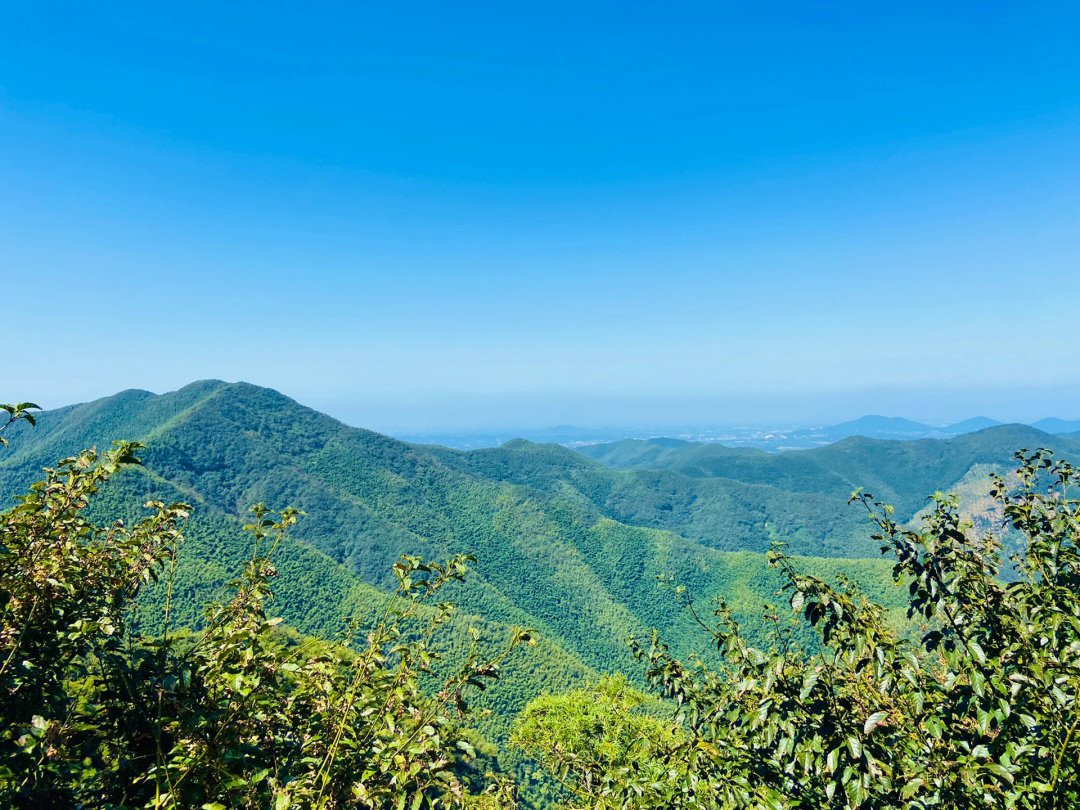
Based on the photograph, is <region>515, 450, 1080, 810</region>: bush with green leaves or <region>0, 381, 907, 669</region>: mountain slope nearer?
<region>515, 450, 1080, 810</region>: bush with green leaves

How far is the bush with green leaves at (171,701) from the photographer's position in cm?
224

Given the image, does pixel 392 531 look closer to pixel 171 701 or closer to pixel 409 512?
pixel 409 512

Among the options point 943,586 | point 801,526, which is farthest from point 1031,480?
point 801,526

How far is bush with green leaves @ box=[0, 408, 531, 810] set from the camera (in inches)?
88.0

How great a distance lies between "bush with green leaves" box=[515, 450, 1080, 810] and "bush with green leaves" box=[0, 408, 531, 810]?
1.82 metres

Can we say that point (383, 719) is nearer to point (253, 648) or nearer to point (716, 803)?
point (253, 648)

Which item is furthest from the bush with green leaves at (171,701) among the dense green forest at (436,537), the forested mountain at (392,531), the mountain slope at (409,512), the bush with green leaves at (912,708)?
the mountain slope at (409,512)

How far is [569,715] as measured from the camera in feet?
67.2

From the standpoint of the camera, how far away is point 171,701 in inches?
103

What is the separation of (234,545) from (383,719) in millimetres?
68642

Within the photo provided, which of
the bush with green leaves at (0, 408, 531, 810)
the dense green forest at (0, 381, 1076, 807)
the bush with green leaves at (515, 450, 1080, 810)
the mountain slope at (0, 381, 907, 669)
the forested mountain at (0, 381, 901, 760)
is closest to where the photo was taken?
the bush with green leaves at (0, 408, 531, 810)

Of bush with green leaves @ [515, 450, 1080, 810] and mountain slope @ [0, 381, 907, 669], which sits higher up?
bush with green leaves @ [515, 450, 1080, 810]

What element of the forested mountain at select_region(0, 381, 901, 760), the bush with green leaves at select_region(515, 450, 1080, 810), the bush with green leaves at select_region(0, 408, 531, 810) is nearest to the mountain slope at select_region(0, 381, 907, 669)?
the forested mountain at select_region(0, 381, 901, 760)

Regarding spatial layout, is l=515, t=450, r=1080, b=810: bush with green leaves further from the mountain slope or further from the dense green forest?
the mountain slope
